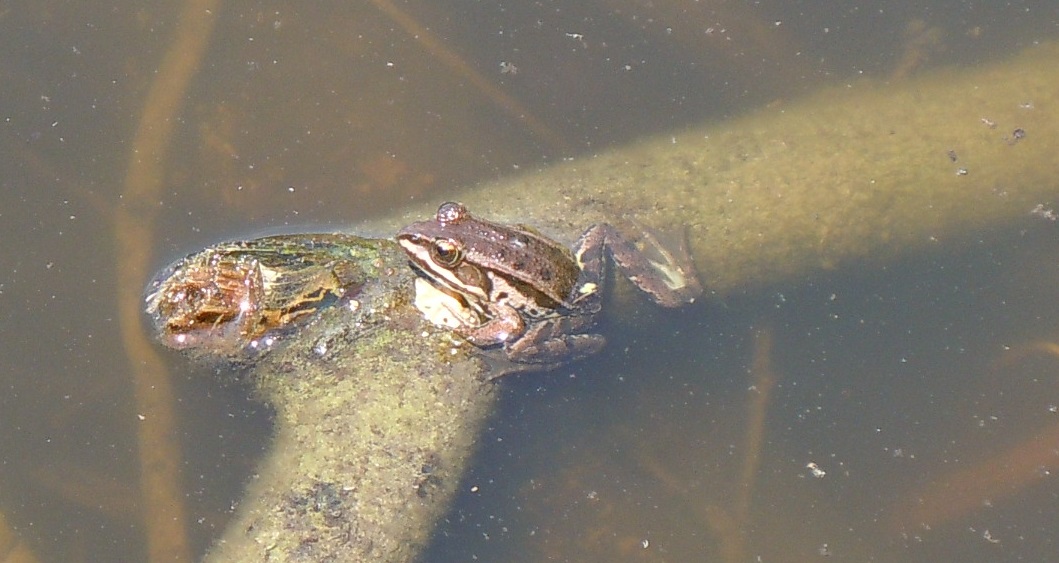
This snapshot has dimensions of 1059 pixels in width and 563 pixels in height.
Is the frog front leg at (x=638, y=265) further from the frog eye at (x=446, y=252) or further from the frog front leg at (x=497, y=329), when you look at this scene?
the frog eye at (x=446, y=252)

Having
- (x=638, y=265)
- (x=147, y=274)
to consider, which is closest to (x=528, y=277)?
(x=638, y=265)

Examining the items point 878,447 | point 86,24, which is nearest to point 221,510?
point 86,24

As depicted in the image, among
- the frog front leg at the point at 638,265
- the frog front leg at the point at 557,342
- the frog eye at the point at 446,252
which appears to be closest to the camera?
the frog eye at the point at 446,252

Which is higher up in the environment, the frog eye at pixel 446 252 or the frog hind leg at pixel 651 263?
the frog eye at pixel 446 252

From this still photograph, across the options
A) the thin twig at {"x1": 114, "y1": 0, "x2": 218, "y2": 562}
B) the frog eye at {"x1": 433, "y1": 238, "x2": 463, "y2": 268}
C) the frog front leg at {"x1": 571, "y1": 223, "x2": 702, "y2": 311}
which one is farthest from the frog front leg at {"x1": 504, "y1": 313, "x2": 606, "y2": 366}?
the thin twig at {"x1": 114, "y1": 0, "x2": 218, "y2": 562}

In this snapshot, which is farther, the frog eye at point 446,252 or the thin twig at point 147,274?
the frog eye at point 446,252

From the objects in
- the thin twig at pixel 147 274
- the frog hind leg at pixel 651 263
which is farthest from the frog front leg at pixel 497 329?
the thin twig at pixel 147 274

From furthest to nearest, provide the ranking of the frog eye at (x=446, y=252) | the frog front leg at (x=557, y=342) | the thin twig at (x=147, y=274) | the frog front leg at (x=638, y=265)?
the frog front leg at (x=638, y=265) < the frog front leg at (x=557, y=342) < the frog eye at (x=446, y=252) < the thin twig at (x=147, y=274)

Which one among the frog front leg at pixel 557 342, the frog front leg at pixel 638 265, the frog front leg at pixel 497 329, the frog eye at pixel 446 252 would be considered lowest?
the frog front leg at pixel 557 342
